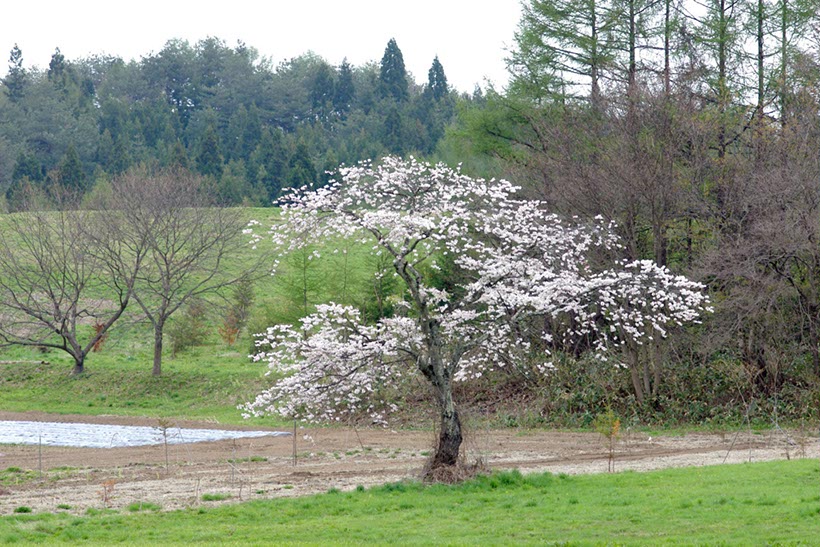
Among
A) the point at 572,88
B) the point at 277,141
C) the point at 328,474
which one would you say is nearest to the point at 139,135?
the point at 277,141

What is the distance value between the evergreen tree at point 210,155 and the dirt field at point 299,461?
5240 cm

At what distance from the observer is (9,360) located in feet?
128

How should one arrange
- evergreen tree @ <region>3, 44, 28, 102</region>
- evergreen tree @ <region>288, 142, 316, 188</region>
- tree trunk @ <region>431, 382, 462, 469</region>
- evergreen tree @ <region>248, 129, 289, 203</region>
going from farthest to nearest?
evergreen tree @ <region>3, 44, 28, 102</region>, evergreen tree @ <region>248, 129, 289, 203</region>, evergreen tree @ <region>288, 142, 316, 188</region>, tree trunk @ <region>431, 382, 462, 469</region>

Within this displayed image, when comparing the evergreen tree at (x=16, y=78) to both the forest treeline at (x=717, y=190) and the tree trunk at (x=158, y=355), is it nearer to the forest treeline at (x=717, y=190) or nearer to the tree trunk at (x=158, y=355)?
the tree trunk at (x=158, y=355)

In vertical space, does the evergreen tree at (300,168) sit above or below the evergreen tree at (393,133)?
below

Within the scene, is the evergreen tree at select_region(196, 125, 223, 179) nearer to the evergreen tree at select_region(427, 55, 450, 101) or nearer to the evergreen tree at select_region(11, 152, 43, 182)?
the evergreen tree at select_region(11, 152, 43, 182)

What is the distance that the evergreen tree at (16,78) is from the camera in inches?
3487

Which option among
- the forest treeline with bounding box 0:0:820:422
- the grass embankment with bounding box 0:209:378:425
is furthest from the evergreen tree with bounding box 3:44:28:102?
the forest treeline with bounding box 0:0:820:422

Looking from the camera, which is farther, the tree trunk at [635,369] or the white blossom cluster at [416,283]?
the tree trunk at [635,369]

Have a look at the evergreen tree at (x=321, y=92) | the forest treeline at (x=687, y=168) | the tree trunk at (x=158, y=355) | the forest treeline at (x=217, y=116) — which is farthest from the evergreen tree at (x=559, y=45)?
the evergreen tree at (x=321, y=92)

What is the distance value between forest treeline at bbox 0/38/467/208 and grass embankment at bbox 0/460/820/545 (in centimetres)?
5219

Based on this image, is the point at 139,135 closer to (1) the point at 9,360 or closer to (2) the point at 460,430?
(1) the point at 9,360

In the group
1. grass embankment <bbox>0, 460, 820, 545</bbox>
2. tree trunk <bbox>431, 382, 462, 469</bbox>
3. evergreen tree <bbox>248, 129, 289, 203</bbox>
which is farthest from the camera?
evergreen tree <bbox>248, 129, 289, 203</bbox>

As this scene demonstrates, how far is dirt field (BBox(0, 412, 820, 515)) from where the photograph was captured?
53.5 ft
